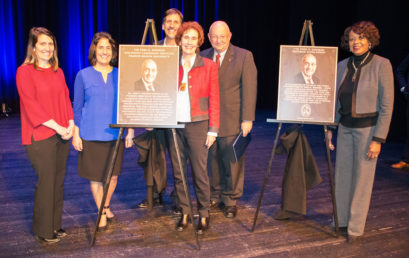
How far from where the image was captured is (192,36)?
2.52m

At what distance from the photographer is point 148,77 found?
7.93 ft

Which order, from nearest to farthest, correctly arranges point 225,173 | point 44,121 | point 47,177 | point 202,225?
point 44,121, point 47,177, point 202,225, point 225,173

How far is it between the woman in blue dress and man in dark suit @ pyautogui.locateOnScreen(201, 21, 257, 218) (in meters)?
0.82

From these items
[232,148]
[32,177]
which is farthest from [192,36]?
[32,177]

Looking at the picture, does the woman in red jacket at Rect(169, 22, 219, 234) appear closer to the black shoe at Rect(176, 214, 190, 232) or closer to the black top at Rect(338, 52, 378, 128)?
the black shoe at Rect(176, 214, 190, 232)

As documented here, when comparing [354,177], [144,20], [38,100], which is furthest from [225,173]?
[144,20]

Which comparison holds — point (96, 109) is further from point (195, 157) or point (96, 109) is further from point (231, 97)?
point (231, 97)

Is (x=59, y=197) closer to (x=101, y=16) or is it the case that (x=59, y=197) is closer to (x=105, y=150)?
(x=105, y=150)

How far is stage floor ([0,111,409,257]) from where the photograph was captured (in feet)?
8.20

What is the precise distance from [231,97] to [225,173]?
0.66 m

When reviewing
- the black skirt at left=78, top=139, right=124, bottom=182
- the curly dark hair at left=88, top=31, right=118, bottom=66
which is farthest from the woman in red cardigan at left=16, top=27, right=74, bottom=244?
the curly dark hair at left=88, top=31, right=118, bottom=66

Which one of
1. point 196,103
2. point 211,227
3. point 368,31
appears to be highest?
point 368,31

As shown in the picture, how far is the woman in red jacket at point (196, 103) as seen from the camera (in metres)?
2.56

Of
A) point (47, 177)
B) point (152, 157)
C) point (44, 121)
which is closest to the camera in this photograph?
point (44, 121)
